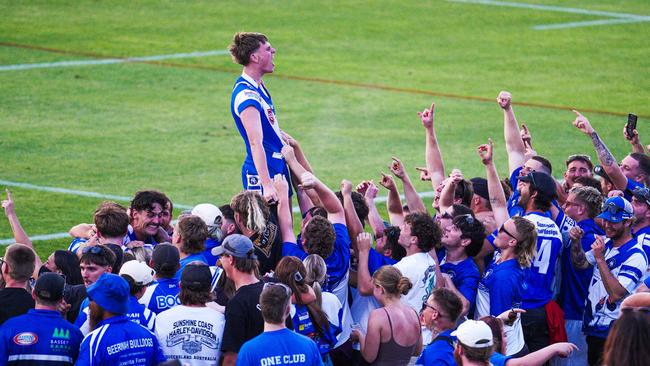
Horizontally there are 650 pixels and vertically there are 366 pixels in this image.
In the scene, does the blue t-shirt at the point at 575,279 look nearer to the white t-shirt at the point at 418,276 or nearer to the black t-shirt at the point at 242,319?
the white t-shirt at the point at 418,276

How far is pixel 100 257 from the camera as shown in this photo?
835 centimetres

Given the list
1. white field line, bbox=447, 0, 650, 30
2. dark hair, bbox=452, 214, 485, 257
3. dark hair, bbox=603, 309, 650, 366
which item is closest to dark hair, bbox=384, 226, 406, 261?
dark hair, bbox=452, 214, 485, 257

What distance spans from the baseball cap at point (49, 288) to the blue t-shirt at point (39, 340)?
96 mm

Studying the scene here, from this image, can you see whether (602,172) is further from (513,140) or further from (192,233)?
(192,233)

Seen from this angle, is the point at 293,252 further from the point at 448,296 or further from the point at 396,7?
the point at 396,7

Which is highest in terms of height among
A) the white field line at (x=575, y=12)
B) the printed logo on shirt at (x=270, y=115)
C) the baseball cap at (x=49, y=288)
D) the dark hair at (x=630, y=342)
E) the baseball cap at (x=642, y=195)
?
the dark hair at (x=630, y=342)

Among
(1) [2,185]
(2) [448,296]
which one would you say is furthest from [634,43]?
(2) [448,296]

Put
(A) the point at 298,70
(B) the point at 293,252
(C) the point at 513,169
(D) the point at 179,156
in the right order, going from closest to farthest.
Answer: (B) the point at 293,252
(C) the point at 513,169
(D) the point at 179,156
(A) the point at 298,70

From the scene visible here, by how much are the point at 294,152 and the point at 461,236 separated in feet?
7.06

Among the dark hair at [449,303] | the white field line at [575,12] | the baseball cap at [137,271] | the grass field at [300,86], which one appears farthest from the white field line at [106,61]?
the dark hair at [449,303]

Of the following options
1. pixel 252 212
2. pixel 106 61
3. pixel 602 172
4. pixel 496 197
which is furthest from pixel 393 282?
pixel 106 61

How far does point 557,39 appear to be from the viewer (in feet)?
86.0

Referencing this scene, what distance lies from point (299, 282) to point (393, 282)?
68 cm

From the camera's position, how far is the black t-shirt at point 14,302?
778 centimetres
